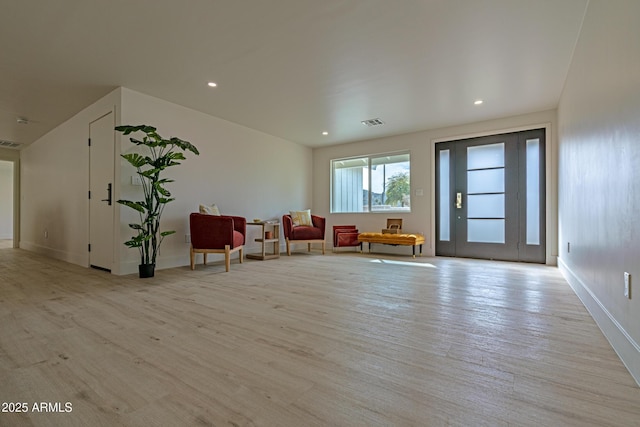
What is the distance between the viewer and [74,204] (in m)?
4.70

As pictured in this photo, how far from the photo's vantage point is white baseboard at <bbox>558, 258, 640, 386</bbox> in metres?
1.32

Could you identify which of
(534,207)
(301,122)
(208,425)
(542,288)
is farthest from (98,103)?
(534,207)

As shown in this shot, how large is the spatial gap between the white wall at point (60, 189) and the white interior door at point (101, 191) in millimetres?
166

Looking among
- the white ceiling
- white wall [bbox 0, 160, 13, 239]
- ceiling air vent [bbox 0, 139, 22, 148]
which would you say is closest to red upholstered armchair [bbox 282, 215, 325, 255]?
the white ceiling

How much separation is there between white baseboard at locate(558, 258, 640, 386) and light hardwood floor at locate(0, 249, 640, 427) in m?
0.05

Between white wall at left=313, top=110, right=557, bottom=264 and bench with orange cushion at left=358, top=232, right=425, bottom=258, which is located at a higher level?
white wall at left=313, top=110, right=557, bottom=264

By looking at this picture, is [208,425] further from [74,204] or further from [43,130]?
[43,130]

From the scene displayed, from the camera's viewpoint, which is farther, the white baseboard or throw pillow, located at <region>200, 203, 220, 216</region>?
throw pillow, located at <region>200, 203, 220, 216</region>

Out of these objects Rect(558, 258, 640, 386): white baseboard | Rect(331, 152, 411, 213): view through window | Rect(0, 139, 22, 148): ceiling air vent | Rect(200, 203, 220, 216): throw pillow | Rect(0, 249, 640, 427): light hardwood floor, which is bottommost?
Rect(0, 249, 640, 427): light hardwood floor

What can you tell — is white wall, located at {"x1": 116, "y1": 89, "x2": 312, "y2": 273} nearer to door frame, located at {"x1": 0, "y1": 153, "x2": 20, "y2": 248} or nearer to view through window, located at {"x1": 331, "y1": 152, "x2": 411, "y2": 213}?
view through window, located at {"x1": 331, "y1": 152, "x2": 411, "y2": 213}

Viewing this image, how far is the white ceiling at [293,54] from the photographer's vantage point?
235 cm

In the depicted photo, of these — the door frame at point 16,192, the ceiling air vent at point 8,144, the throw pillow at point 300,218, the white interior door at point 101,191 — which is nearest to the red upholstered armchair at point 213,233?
the white interior door at point 101,191

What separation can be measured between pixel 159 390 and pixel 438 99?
175 inches

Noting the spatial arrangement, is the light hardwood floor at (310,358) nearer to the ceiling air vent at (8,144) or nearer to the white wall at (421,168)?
the white wall at (421,168)
